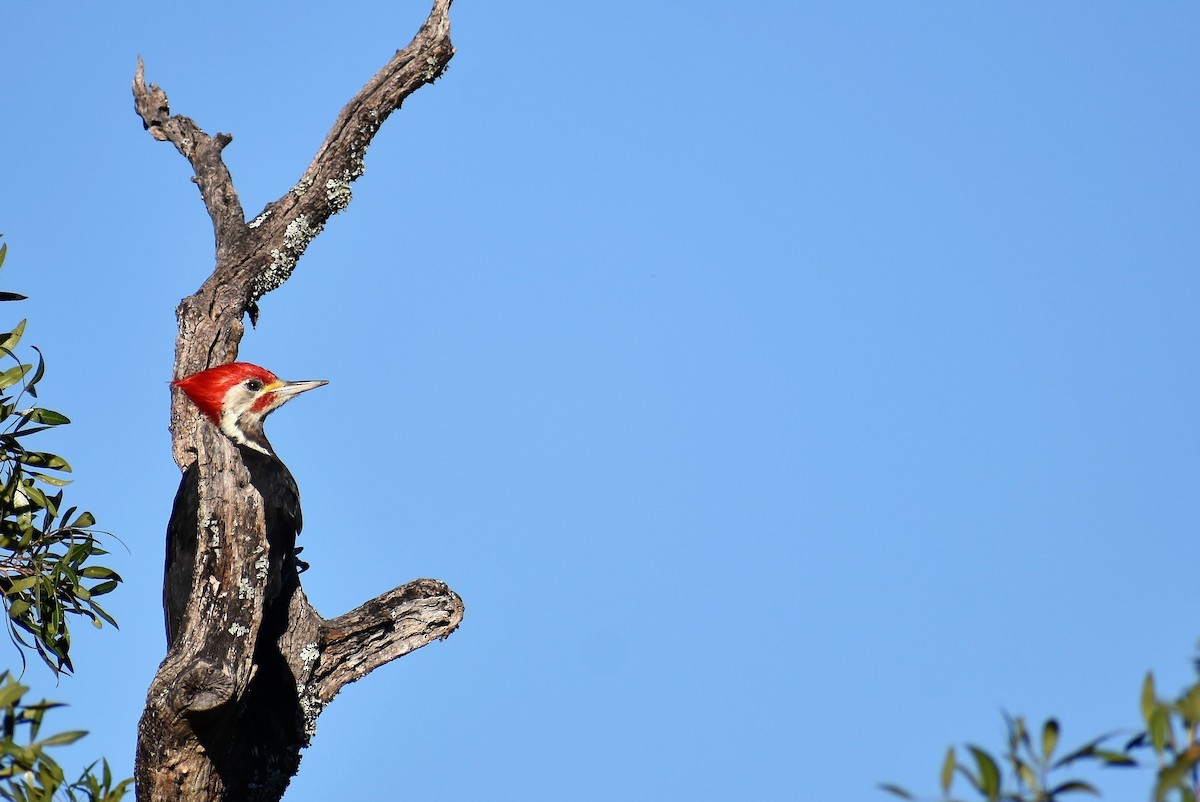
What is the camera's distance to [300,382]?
589cm

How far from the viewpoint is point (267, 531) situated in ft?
15.3

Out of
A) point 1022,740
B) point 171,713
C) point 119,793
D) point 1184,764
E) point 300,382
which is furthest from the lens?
point 300,382

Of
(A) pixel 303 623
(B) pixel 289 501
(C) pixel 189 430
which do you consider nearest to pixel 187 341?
(C) pixel 189 430

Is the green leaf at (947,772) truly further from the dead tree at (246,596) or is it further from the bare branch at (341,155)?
the bare branch at (341,155)

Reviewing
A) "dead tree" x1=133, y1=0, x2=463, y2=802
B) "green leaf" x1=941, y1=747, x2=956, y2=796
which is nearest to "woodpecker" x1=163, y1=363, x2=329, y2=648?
"dead tree" x1=133, y1=0, x2=463, y2=802

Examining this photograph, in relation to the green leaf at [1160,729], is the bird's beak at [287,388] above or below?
above

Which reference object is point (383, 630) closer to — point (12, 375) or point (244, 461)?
point (244, 461)

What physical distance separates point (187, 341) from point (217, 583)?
1.47 meters

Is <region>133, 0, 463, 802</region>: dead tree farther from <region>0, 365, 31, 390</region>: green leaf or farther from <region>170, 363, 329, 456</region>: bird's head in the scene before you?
<region>0, 365, 31, 390</region>: green leaf

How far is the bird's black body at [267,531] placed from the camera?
4672 millimetres

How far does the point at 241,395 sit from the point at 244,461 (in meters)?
0.53

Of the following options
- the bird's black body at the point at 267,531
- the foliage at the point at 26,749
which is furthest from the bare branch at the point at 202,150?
the foliage at the point at 26,749

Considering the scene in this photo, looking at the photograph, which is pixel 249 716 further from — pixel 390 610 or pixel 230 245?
pixel 230 245

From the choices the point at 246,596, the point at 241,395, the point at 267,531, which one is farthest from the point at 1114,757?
the point at 241,395
